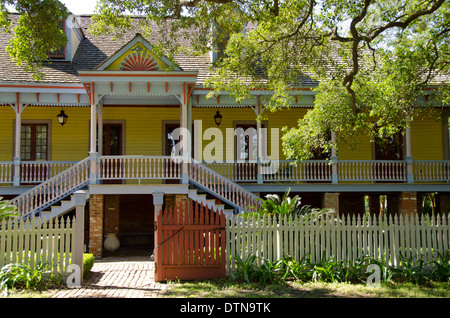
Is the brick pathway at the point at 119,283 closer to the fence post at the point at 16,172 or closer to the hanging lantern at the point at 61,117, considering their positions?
the fence post at the point at 16,172

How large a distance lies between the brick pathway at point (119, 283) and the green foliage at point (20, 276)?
2.11 ft

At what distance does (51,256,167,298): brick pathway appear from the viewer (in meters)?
8.33

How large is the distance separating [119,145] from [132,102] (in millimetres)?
2102

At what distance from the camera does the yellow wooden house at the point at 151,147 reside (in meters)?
14.3

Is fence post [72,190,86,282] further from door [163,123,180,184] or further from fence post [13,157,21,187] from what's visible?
door [163,123,180,184]

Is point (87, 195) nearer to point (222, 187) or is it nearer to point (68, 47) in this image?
point (222, 187)

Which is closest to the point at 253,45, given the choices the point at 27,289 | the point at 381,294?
the point at 381,294

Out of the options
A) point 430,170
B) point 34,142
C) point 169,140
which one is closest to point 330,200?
point 430,170

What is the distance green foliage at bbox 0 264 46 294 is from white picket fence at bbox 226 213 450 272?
156 inches

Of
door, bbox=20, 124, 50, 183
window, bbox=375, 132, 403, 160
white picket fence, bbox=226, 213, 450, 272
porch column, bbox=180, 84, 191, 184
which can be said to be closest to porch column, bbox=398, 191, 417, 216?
window, bbox=375, 132, 403, 160

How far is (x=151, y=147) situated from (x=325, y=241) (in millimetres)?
9721

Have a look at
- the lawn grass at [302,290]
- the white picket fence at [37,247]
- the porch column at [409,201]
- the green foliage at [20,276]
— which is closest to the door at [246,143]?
the porch column at [409,201]

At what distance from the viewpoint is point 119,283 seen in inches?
367

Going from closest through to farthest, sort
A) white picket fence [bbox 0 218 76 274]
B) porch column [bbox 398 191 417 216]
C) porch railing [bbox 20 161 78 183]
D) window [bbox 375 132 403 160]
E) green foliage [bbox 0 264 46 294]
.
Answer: green foliage [bbox 0 264 46 294], white picket fence [bbox 0 218 76 274], porch railing [bbox 20 161 78 183], porch column [bbox 398 191 417 216], window [bbox 375 132 403 160]
